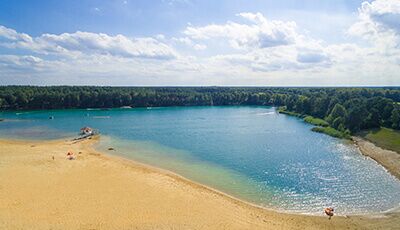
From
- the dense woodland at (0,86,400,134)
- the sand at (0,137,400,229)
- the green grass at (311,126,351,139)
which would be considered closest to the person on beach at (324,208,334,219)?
the sand at (0,137,400,229)

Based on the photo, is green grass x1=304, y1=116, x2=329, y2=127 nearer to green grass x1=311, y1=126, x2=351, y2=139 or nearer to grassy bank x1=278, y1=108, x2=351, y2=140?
grassy bank x1=278, y1=108, x2=351, y2=140

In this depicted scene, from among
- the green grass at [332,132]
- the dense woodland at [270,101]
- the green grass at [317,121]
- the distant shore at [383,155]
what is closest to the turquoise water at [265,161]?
the distant shore at [383,155]

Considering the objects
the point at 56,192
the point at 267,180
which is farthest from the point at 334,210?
the point at 56,192

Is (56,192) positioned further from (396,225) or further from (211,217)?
(396,225)

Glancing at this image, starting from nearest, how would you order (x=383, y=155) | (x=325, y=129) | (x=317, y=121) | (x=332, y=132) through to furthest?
(x=383, y=155), (x=332, y=132), (x=325, y=129), (x=317, y=121)

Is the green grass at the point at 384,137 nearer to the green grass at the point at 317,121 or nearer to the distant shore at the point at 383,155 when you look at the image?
the distant shore at the point at 383,155

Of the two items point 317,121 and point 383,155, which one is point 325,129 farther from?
point 383,155

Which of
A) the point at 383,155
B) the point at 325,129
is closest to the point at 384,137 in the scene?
→ the point at 383,155
